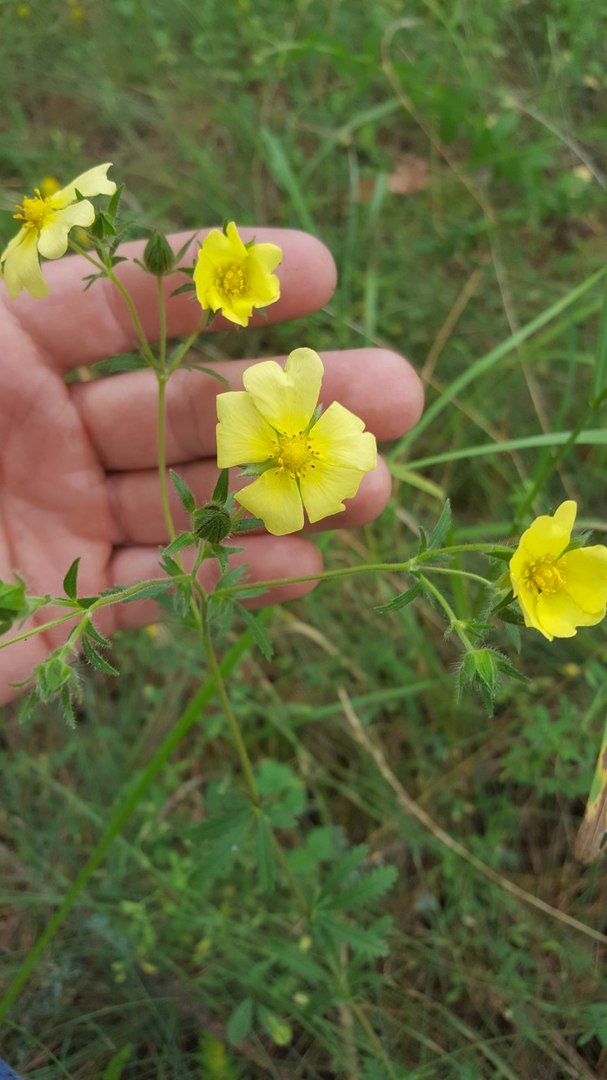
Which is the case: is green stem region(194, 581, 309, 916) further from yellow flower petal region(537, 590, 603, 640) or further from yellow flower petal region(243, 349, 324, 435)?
yellow flower petal region(537, 590, 603, 640)

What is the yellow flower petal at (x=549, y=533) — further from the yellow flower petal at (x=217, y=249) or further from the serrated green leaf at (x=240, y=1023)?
the serrated green leaf at (x=240, y=1023)

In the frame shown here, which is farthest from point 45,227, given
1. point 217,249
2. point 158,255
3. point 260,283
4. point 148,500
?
point 148,500

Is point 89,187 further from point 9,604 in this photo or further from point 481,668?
point 481,668

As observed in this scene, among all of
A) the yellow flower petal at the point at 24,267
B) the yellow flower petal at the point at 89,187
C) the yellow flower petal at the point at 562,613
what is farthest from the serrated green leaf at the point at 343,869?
the yellow flower petal at the point at 89,187

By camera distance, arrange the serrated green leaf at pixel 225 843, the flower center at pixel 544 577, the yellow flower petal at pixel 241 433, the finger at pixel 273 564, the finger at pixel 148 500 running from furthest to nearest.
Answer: the finger at pixel 148 500 < the finger at pixel 273 564 < the serrated green leaf at pixel 225 843 < the yellow flower petal at pixel 241 433 < the flower center at pixel 544 577

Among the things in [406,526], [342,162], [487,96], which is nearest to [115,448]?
[406,526]

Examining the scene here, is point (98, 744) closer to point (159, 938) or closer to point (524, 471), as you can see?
point (159, 938)
